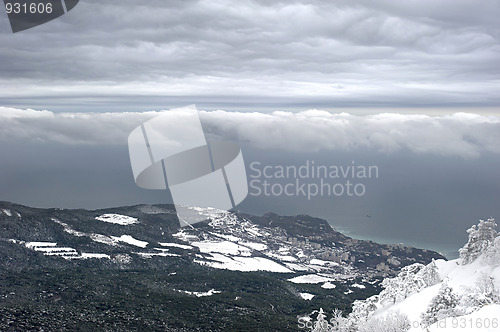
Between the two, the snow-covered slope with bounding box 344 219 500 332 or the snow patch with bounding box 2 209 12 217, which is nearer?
the snow-covered slope with bounding box 344 219 500 332

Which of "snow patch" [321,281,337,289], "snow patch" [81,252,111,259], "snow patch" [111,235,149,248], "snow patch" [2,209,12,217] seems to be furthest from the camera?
"snow patch" [111,235,149,248]

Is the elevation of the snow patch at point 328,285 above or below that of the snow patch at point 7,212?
below

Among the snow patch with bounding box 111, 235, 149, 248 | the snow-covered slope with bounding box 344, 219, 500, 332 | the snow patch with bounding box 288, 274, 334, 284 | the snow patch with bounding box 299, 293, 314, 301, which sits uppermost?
the snow-covered slope with bounding box 344, 219, 500, 332

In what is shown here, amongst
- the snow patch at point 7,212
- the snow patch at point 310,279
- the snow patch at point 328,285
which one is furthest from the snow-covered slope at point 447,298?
the snow patch at point 7,212

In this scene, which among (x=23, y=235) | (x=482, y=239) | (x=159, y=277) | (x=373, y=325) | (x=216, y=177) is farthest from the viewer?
(x=23, y=235)

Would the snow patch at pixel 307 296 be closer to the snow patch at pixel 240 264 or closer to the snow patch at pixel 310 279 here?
the snow patch at pixel 310 279

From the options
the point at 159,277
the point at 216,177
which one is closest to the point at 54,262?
the point at 159,277

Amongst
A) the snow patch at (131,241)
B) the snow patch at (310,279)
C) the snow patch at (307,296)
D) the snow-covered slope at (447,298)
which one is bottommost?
the snow patch at (310,279)

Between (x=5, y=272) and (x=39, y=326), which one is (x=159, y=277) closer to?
(x=5, y=272)

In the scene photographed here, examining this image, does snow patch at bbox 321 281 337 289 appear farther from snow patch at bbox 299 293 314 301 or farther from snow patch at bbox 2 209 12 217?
snow patch at bbox 2 209 12 217

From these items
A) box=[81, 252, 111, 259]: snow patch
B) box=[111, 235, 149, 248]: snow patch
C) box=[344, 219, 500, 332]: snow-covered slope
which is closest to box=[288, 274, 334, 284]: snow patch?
box=[111, 235, 149, 248]: snow patch

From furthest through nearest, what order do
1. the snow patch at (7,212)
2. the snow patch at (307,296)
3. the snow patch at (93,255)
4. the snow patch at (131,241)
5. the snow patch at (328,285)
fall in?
the snow patch at (131,241) < the snow patch at (7,212) < the snow patch at (328,285) < the snow patch at (93,255) < the snow patch at (307,296)
